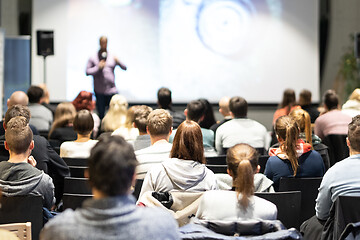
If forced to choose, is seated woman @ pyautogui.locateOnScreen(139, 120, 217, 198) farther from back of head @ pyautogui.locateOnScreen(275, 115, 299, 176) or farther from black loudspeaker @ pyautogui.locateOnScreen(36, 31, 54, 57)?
black loudspeaker @ pyautogui.locateOnScreen(36, 31, 54, 57)

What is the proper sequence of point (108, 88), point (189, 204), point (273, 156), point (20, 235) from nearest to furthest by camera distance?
point (20, 235), point (189, 204), point (273, 156), point (108, 88)

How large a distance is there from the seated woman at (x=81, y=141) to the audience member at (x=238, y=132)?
1.31 metres

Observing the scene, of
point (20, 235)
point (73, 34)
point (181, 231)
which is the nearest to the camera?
point (181, 231)

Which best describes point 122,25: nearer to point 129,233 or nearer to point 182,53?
point 182,53

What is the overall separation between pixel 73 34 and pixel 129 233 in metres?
8.50

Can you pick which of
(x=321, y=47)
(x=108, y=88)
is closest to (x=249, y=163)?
(x=108, y=88)

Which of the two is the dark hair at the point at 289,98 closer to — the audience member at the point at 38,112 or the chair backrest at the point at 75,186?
the audience member at the point at 38,112

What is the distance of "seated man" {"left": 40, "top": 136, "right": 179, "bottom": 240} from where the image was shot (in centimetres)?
173

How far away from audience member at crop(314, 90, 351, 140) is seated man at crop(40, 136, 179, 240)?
4635mm

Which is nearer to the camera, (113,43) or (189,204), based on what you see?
(189,204)

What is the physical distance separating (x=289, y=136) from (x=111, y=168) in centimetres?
235

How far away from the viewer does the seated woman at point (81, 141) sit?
478 centimetres

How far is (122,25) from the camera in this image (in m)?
9.99

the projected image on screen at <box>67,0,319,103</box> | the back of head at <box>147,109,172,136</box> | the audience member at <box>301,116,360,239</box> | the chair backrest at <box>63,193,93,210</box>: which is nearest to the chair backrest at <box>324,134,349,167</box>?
the back of head at <box>147,109,172,136</box>
